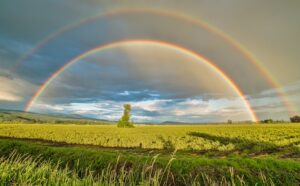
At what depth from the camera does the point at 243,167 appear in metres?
18.1

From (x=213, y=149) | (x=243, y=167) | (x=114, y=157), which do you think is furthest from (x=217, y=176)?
(x=213, y=149)

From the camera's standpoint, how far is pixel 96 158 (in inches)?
883

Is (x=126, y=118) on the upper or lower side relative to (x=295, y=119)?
lower

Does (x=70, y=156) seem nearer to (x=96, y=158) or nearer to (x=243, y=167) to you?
(x=96, y=158)

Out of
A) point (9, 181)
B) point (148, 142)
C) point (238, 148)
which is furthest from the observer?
point (148, 142)

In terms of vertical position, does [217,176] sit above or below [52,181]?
below

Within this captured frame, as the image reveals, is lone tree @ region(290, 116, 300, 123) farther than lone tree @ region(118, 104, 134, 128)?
Yes

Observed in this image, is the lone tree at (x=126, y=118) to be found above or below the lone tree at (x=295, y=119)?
below

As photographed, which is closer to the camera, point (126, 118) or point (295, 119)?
point (126, 118)

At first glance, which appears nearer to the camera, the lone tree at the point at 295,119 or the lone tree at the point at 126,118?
the lone tree at the point at 126,118

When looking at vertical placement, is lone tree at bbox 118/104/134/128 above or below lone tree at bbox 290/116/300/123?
below

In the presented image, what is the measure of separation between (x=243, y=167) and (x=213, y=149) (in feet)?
48.7

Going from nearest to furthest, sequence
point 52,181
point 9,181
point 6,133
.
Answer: point 9,181 → point 52,181 → point 6,133

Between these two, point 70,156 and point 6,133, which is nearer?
point 70,156
